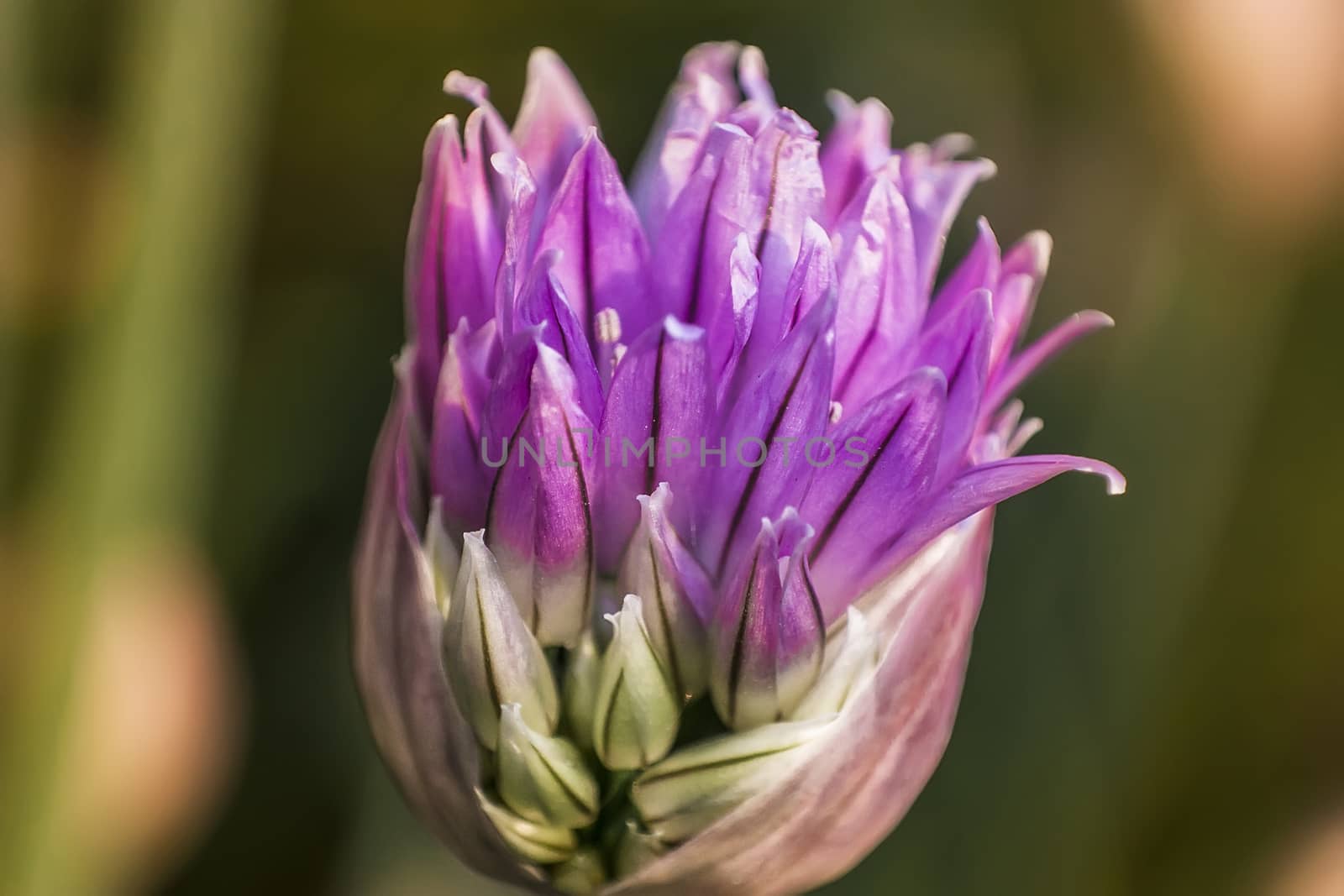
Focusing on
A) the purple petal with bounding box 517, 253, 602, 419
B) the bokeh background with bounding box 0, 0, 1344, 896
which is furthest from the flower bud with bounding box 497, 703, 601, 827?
the bokeh background with bounding box 0, 0, 1344, 896

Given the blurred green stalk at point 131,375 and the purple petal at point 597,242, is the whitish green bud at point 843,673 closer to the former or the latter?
the purple petal at point 597,242

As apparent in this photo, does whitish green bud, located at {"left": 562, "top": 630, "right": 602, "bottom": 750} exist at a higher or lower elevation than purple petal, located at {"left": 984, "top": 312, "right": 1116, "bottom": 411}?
lower

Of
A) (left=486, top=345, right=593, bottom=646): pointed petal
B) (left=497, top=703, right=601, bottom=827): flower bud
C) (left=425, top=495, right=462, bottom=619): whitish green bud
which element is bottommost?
(left=497, top=703, right=601, bottom=827): flower bud

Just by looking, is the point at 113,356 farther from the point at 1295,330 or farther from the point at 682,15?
the point at 1295,330

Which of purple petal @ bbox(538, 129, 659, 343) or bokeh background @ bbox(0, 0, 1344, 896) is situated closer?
purple petal @ bbox(538, 129, 659, 343)

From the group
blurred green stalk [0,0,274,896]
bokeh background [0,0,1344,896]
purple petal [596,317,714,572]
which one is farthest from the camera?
bokeh background [0,0,1344,896]

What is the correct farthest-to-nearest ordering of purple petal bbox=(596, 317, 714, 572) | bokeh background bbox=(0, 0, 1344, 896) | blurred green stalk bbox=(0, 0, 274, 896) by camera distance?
1. bokeh background bbox=(0, 0, 1344, 896)
2. blurred green stalk bbox=(0, 0, 274, 896)
3. purple petal bbox=(596, 317, 714, 572)

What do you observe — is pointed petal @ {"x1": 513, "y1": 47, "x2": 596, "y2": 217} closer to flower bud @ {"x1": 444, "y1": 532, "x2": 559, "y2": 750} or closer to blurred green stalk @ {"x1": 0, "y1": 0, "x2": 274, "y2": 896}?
flower bud @ {"x1": 444, "y1": 532, "x2": 559, "y2": 750}

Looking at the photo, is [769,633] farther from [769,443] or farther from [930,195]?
[930,195]
